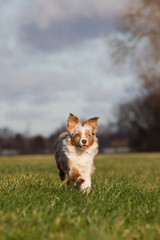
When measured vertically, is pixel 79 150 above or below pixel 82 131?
below

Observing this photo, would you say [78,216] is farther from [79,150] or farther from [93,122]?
[93,122]

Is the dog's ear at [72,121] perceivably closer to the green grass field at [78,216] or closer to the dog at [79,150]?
the dog at [79,150]

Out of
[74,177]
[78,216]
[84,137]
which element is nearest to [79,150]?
[84,137]

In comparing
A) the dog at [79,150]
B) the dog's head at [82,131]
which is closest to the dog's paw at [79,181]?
the dog at [79,150]

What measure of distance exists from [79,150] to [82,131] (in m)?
0.43

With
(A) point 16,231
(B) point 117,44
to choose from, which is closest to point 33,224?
(A) point 16,231

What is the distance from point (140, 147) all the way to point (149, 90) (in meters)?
12.7

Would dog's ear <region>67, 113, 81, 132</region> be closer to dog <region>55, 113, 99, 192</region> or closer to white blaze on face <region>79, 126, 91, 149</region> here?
dog <region>55, 113, 99, 192</region>

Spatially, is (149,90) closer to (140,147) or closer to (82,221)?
(140,147)

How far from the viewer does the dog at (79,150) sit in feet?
19.0

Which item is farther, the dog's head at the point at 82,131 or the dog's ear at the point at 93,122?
the dog's ear at the point at 93,122

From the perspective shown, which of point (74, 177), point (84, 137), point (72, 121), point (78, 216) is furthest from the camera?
point (72, 121)

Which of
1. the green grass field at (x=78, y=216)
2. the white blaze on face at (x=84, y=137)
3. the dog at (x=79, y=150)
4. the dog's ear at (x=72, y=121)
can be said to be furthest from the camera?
the dog's ear at (x=72, y=121)

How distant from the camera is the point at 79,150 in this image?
19.6ft
